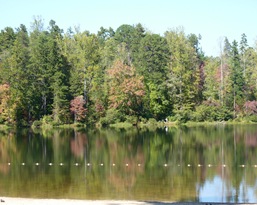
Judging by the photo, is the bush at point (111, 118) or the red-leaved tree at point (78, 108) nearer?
the red-leaved tree at point (78, 108)

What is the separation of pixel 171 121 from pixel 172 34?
16783 mm

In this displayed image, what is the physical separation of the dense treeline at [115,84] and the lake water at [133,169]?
70.8 ft

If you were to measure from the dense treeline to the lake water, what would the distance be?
21.6 metres

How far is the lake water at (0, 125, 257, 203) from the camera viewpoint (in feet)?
67.7

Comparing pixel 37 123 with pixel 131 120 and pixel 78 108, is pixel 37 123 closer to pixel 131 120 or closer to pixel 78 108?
pixel 78 108

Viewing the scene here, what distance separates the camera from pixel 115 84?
67875mm

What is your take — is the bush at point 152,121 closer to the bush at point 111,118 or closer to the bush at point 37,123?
the bush at point 111,118

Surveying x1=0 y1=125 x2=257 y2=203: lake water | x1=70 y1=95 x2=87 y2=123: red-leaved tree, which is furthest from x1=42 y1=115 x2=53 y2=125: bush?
x1=0 y1=125 x2=257 y2=203: lake water

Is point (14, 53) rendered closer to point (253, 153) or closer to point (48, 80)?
point (48, 80)

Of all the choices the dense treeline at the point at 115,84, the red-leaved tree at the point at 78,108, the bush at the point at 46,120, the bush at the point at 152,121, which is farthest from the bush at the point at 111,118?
the bush at the point at 46,120

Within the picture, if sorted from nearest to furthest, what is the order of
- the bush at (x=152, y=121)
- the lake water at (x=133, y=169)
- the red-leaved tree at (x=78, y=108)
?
the lake water at (x=133, y=169) < the red-leaved tree at (x=78, y=108) < the bush at (x=152, y=121)

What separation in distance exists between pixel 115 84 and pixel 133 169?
41.0 meters

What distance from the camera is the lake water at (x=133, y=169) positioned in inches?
812

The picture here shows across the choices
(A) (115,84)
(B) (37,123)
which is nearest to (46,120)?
(B) (37,123)
